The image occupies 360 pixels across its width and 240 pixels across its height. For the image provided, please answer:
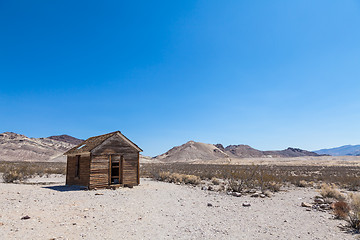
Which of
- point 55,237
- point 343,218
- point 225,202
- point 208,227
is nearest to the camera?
point 55,237

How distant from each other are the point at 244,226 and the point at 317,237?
1989mm

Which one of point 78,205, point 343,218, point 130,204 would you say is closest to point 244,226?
point 343,218

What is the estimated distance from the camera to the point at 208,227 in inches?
291

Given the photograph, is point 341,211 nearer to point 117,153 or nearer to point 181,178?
point 117,153

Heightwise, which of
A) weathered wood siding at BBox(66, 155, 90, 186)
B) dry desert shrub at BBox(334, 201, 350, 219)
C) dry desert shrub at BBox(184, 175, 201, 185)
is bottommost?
dry desert shrub at BBox(334, 201, 350, 219)

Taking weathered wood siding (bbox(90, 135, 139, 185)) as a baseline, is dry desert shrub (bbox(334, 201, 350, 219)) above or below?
below

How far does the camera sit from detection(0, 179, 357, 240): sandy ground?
6.59 m

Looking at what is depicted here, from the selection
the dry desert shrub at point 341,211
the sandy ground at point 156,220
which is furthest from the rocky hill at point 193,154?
the dry desert shrub at point 341,211

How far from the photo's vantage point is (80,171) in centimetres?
1639

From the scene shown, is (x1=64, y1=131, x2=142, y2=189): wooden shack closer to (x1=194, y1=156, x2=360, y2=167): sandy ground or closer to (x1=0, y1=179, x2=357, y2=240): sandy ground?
(x1=0, y1=179, x2=357, y2=240): sandy ground

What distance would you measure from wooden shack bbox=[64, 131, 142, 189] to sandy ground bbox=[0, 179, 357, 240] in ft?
12.5

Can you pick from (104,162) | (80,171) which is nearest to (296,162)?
(104,162)

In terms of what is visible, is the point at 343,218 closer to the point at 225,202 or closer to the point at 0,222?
the point at 225,202

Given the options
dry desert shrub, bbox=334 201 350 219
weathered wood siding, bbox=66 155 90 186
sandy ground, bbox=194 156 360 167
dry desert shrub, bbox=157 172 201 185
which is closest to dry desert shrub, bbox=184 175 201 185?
dry desert shrub, bbox=157 172 201 185
